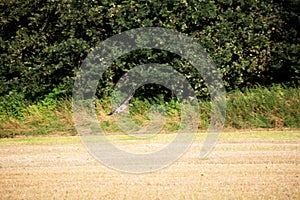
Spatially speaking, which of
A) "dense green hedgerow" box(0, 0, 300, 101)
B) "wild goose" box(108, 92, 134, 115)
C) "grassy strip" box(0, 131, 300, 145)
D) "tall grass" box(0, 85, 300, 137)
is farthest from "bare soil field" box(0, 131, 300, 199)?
"dense green hedgerow" box(0, 0, 300, 101)

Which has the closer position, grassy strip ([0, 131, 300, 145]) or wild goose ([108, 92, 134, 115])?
grassy strip ([0, 131, 300, 145])

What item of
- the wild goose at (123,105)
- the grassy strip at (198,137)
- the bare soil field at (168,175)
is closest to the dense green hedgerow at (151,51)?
the wild goose at (123,105)

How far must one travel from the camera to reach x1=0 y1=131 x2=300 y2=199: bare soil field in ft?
28.6

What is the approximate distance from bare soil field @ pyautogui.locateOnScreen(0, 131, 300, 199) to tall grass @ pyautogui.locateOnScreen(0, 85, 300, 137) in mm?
3292

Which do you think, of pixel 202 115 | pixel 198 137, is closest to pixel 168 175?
pixel 198 137

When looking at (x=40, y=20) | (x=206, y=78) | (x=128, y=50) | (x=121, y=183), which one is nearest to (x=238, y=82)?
(x=206, y=78)

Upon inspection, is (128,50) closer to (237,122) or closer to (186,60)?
(186,60)

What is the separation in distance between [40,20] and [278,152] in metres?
10.7

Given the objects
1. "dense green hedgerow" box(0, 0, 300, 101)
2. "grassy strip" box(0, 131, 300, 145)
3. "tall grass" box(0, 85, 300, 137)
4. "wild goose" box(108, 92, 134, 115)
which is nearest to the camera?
"grassy strip" box(0, 131, 300, 145)

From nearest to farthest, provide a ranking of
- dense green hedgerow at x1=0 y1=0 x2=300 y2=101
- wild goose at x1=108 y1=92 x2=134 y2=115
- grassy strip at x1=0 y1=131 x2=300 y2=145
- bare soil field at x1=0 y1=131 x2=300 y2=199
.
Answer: bare soil field at x1=0 y1=131 x2=300 y2=199 < grassy strip at x1=0 y1=131 x2=300 y2=145 < wild goose at x1=108 y1=92 x2=134 y2=115 < dense green hedgerow at x1=0 y1=0 x2=300 y2=101

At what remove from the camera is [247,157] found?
12.4m

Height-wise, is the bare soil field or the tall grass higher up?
the bare soil field

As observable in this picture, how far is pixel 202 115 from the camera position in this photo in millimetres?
18641

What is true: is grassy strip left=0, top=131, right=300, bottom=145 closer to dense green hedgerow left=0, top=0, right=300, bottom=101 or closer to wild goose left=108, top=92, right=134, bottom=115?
wild goose left=108, top=92, right=134, bottom=115
